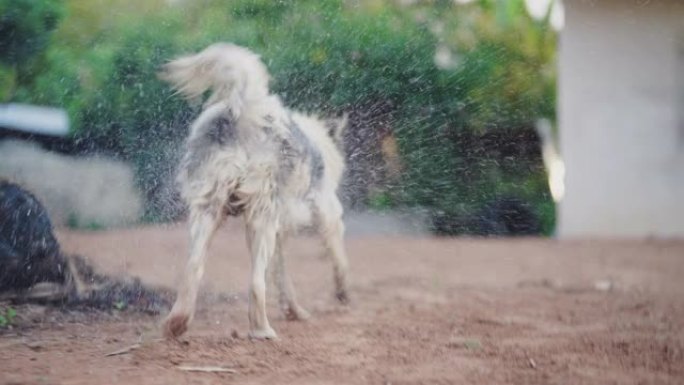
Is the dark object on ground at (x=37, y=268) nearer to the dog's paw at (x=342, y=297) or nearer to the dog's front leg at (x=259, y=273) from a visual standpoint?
the dog's paw at (x=342, y=297)

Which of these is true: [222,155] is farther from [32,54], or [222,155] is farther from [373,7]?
[373,7]

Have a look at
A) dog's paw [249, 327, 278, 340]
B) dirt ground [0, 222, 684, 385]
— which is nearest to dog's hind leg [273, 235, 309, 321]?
dirt ground [0, 222, 684, 385]

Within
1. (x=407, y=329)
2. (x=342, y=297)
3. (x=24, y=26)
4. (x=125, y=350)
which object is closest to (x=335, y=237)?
(x=342, y=297)

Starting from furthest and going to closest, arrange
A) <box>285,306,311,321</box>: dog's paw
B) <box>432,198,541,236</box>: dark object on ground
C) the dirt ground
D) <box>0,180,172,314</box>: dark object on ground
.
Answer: <box>432,198,541,236</box>: dark object on ground, <box>0,180,172,314</box>: dark object on ground, <box>285,306,311,321</box>: dog's paw, the dirt ground

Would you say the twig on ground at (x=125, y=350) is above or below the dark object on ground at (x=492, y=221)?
below

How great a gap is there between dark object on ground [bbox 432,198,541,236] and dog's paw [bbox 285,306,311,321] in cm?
684

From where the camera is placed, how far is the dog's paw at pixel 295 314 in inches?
243

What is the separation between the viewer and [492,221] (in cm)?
1316

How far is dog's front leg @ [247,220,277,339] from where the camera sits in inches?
206

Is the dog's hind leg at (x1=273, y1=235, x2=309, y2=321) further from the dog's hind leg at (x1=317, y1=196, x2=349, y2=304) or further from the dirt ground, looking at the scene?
the dog's hind leg at (x1=317, y1=196, x2=349, y2=304)

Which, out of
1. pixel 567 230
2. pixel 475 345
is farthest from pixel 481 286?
pixel 567 230

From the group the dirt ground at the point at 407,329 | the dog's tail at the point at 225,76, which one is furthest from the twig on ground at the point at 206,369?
the dog's tail at the point at 225,76

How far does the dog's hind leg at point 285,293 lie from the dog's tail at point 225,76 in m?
1.26

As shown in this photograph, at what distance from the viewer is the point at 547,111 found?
42.7 feet
